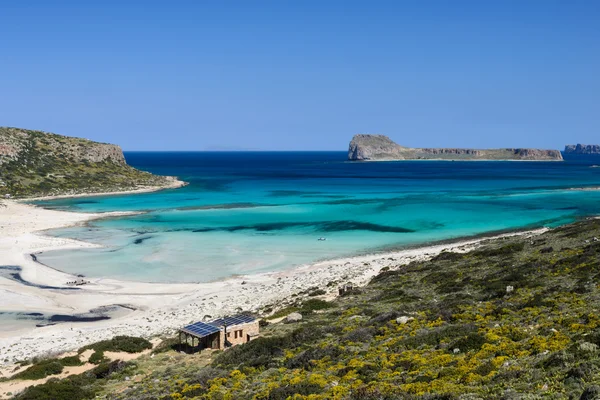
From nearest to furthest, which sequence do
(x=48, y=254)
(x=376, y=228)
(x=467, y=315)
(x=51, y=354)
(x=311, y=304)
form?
(x=467, y=315) < (x=51, y=354) < (x=311, y=304) < (x=48, y=254) < (x=376, y=228)

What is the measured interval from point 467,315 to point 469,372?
8110 millimetres

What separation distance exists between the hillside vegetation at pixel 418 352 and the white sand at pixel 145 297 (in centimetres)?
530

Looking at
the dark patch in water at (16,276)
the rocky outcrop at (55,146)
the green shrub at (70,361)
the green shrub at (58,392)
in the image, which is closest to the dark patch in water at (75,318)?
the dark patch in water at (16,276)

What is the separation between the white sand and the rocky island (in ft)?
211

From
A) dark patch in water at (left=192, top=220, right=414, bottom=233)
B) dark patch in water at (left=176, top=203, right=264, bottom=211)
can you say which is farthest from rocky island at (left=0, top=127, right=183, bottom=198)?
dark patch in water at (left=192, top=220, right=414, bottom=233)

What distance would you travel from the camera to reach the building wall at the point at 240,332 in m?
24.1

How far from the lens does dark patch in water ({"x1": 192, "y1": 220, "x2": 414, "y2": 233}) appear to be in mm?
64412

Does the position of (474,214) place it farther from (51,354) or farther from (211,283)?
(51,354)

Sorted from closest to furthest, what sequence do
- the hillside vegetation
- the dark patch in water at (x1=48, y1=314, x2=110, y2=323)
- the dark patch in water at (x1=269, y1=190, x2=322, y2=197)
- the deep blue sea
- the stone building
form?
the hillside vegetation
the stone building
the dark patch in water at (x1=48, y1=314, x2=110, y2=323)
the deep blue sea
the dark patch in water at (x1=269, y1=190, x2=322, y2=197)

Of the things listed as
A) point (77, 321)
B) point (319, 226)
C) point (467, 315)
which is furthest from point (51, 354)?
point (319, 226)

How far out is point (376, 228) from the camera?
65938 millimetres

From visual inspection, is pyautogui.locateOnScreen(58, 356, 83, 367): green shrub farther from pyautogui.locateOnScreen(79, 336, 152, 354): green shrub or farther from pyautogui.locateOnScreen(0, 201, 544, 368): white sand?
pyautogui.locateOnScreen(0, 201, 544, 368): white sand

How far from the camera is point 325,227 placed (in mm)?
66500

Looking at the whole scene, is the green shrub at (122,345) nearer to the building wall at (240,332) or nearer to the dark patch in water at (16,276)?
the building wall at (240,332)
